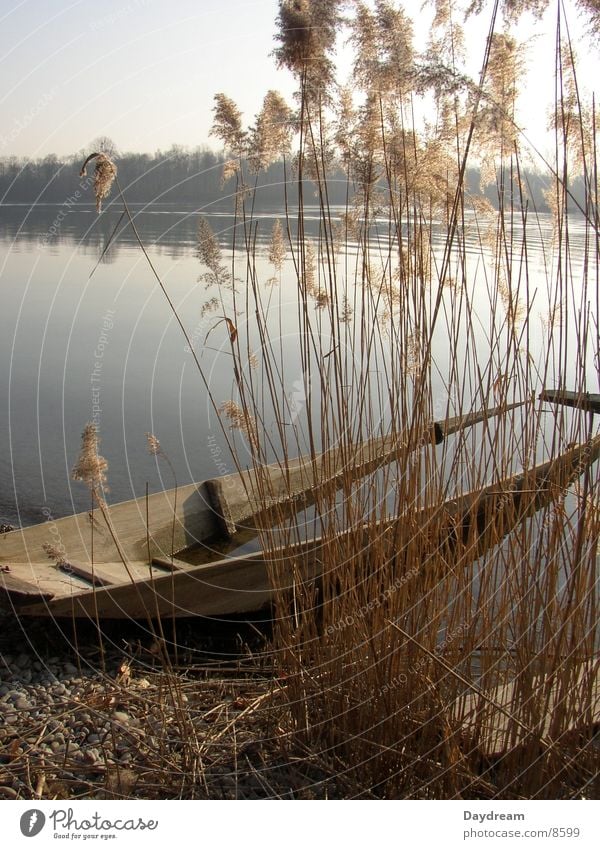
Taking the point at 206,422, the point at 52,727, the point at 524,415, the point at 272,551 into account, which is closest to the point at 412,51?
the point at 524,415

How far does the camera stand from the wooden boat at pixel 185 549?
170 centimetres

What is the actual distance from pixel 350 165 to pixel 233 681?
4.25 feet

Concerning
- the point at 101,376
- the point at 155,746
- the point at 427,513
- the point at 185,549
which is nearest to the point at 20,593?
the point at 155,746

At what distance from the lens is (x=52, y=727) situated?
2.02 m

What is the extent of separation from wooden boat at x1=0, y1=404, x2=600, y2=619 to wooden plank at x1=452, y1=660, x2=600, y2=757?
0.28 metres

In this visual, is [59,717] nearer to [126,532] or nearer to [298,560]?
[298,560]

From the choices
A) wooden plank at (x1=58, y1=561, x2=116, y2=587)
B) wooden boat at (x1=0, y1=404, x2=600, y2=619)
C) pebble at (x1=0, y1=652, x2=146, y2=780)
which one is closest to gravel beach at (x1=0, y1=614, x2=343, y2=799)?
pebble at (x1=0, y1=652, x2=146, y2=780)

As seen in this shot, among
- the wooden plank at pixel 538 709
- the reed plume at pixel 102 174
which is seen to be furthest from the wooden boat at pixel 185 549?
the reed plume at pixel 102 174

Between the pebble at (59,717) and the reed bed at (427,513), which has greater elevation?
the reed bed at (427,513)

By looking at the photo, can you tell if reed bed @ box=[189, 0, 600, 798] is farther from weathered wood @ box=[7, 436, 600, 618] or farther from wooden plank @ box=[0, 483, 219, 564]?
wooden plank @ box=[0, 483, 219, 564]

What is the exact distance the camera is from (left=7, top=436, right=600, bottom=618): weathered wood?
1599 millimetres

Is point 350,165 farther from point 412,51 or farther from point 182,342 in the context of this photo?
point 182,342

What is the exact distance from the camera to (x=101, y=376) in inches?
235

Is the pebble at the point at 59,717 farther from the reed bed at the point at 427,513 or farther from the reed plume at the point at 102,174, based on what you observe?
the reed plume at the point at 102,174
